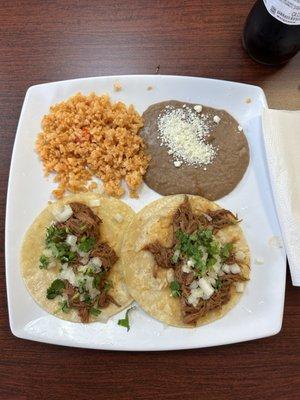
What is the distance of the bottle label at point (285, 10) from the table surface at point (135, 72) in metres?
0.39

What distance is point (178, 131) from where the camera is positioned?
194cm

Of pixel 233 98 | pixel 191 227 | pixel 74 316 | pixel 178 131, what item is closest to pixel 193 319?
pixel 191 227

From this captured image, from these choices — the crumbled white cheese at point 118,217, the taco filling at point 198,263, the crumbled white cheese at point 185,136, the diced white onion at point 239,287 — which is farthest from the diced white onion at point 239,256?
the crumbled white cheese at point 118,217

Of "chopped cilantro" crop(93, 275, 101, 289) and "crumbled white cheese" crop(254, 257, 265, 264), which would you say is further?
A: "crumbled white cheese" crop(254, 257, 265, 264)

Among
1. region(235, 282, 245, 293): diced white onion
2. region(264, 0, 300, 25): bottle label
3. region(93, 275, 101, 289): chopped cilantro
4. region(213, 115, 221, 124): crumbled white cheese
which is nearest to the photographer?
region(264, 0, 300, 25): bottle label

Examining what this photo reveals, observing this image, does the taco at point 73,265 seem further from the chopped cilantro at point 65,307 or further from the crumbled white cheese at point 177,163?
the crumbled white cheese at point 177,163

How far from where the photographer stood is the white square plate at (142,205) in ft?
5.78

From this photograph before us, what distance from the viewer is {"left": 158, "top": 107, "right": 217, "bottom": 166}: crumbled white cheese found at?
75.7 inches

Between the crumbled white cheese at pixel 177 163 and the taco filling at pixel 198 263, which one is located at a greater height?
the crumbled white cheese at pixel 177 163

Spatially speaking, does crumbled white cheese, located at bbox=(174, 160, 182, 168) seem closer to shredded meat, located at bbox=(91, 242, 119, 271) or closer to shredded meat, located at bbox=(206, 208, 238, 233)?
shredded meat, located at bbox=(206, 208, 238, 233)

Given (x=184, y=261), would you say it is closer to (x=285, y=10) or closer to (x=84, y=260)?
(x=84, y=260)

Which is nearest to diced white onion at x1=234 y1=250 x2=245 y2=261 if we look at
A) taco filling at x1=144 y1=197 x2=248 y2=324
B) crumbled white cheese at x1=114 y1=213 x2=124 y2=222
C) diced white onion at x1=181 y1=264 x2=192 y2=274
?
taco filling at x1=144 y1=197 x2=248 y2=324

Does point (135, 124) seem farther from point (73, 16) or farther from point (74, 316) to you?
point (74, 316)

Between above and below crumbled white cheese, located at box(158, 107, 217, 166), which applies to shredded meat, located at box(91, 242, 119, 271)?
below
